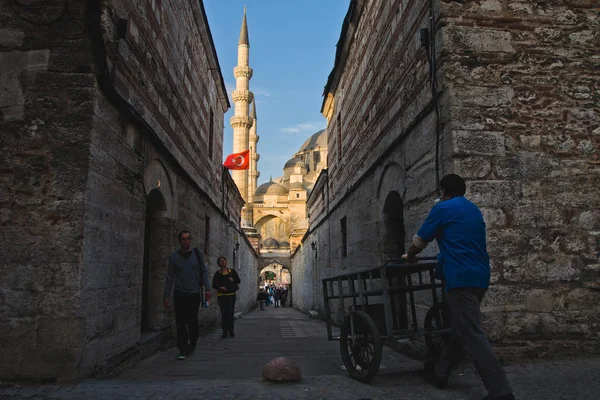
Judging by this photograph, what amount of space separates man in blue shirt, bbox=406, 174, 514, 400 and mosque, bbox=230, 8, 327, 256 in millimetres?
26429

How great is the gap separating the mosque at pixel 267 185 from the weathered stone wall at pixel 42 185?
1020 inches

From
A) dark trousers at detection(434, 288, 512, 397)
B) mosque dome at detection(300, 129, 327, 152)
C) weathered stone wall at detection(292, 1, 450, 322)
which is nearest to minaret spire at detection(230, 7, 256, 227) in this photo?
mosque dome at detection(300, 129, 327, 152)

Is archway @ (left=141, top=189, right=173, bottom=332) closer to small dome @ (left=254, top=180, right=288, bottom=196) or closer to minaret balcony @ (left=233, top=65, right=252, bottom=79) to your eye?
minaret balcony @ (left=233, top=65, right=252, bottom=79)

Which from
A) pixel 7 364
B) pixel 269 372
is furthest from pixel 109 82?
pixel 269 372

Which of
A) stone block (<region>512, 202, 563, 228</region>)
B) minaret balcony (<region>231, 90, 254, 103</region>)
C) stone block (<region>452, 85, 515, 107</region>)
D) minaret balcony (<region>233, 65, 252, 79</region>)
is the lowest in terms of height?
stone block (<region>512, 202, 563, 228</region>)

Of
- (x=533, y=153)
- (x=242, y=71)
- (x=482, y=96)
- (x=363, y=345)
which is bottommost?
(x=363, y=345)

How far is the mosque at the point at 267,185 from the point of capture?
125 feet

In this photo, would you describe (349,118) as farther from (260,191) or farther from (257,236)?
(260,191)

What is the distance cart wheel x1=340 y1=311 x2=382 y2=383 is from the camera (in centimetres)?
333

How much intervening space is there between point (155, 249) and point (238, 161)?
1008 cm

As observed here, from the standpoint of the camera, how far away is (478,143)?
4230 millimetres

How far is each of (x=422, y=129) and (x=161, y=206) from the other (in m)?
3.55

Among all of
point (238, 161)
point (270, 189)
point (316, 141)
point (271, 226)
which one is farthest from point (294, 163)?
point (238, 161)

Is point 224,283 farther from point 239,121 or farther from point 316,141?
point 316,141
